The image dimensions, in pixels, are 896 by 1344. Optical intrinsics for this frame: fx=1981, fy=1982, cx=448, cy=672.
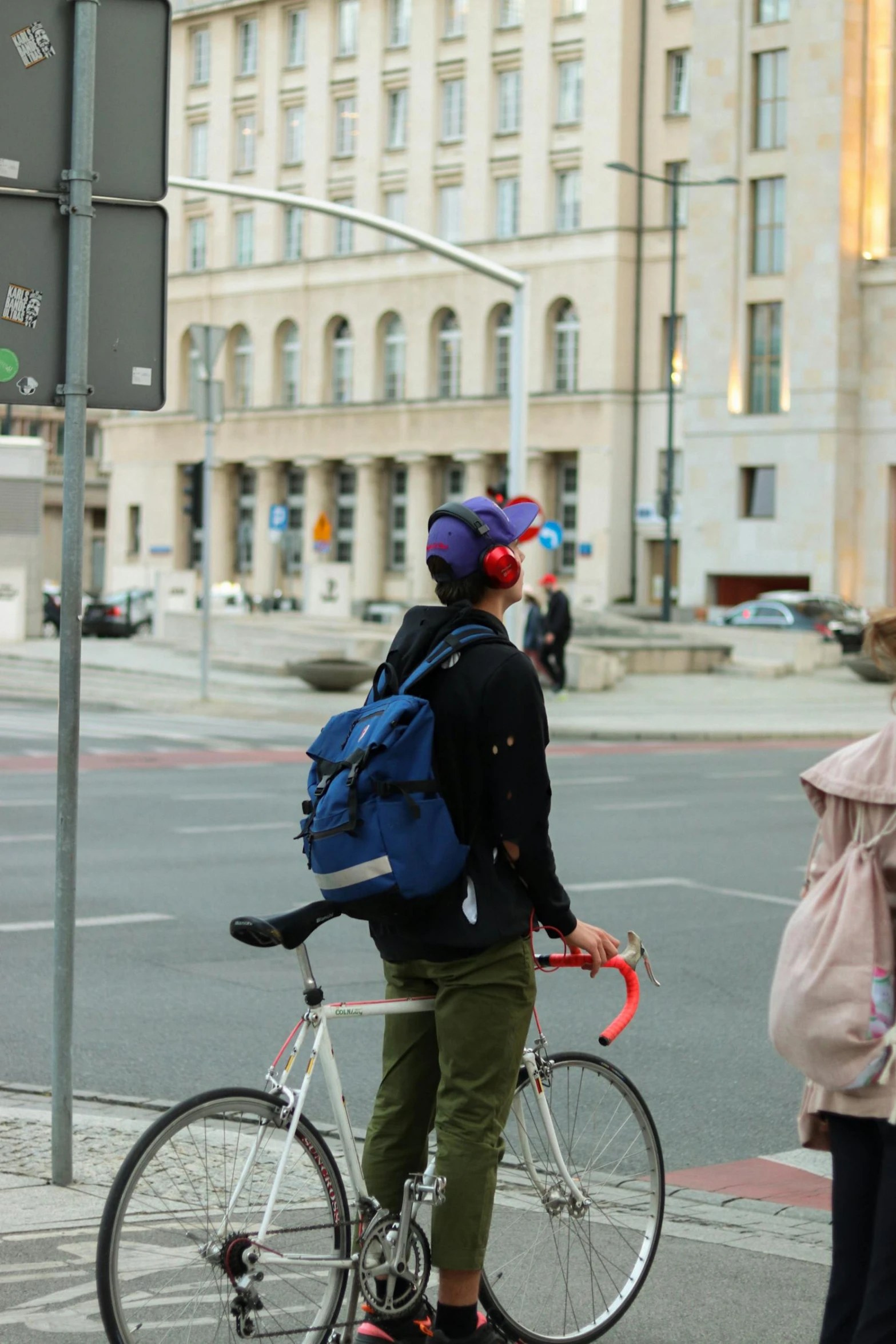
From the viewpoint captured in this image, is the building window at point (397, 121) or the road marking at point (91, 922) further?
the building window at point (397, 121)

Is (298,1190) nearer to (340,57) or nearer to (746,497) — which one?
(746,497)

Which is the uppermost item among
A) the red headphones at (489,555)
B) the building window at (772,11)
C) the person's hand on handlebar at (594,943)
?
the building window at (772,11)

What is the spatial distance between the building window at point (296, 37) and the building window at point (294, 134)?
1.79 metres

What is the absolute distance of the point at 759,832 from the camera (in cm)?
1510

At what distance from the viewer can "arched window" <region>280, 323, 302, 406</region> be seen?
262 feet

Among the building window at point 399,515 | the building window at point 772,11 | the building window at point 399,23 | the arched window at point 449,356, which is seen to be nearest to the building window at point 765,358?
the building window at point 772,11

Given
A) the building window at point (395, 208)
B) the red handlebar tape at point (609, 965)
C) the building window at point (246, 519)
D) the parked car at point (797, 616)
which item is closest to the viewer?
the red handlebar tape at point (609, 965)

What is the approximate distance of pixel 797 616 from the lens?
50.5m

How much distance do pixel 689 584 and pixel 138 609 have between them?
60.9 feet

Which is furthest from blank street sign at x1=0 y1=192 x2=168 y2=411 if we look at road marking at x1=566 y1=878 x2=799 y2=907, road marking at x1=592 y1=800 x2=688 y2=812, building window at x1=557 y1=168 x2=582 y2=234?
building window at x1=557 y1=168 x2=582 y2=234

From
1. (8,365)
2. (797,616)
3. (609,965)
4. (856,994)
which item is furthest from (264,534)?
(856,994)

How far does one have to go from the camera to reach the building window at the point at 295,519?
258 feet

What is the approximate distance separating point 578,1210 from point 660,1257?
0.67 meters

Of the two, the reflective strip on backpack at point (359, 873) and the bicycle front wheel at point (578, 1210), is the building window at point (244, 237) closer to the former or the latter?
the bicycle front wheel at point (578, 1210)
